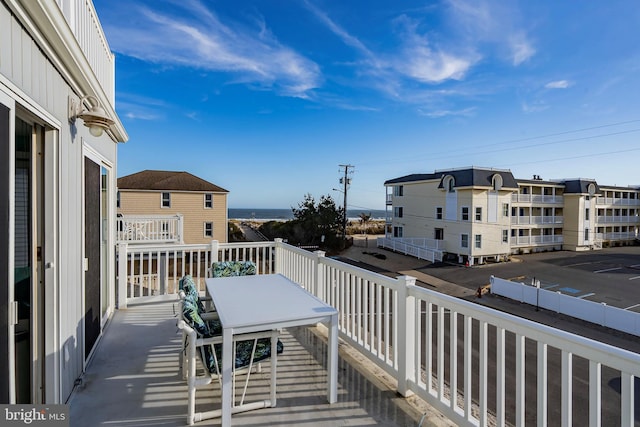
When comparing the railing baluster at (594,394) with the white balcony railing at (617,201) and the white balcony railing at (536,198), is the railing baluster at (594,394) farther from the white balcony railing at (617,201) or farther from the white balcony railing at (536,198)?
the white balcony railing at (617,201)

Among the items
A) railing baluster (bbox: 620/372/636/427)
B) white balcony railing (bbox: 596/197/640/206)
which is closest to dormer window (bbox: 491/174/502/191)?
white balcony railing (bbox: 596/197/640/206)

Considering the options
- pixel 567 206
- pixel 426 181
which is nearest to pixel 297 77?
pixel 426 181

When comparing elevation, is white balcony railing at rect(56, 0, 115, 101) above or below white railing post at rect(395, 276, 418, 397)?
above

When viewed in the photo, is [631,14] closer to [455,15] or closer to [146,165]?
[455,15]

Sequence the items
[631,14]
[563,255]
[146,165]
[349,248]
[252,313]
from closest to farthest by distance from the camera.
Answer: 1. [252,313]
2. [631,14]
3. [146,165]
4. [563,255]
5. [349,248]

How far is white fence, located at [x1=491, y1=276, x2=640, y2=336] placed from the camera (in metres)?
9.77

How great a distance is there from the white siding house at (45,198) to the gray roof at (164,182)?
52.5 ft

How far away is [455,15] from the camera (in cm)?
747

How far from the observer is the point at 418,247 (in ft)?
69.8

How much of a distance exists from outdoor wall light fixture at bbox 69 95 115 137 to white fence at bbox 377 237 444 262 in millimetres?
20066

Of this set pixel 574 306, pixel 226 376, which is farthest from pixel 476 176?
pixel 226 376

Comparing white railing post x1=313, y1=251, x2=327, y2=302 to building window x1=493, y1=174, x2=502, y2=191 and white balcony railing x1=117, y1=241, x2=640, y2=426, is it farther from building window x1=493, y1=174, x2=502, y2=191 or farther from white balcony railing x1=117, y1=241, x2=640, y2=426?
building window x1=493, y1=174, x2=502, y2=191

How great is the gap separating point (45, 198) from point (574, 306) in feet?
47.2

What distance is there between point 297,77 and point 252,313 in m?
10.0
